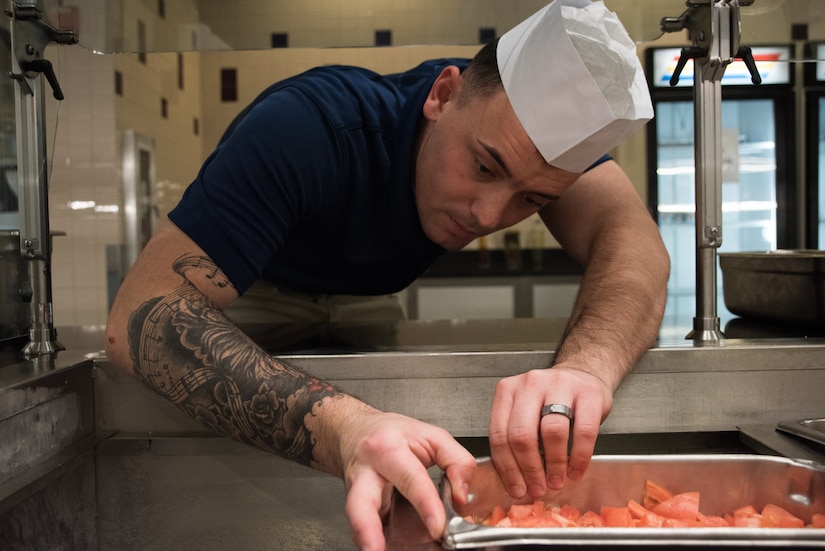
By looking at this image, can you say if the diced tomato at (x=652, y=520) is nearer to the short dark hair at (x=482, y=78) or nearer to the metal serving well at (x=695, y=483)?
the metal serving well at (x=695, y=483)

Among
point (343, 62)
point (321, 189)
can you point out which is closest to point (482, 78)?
point (321, 189)

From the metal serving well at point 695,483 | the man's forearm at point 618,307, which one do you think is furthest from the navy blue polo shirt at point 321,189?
the metal serving well at point 695,483

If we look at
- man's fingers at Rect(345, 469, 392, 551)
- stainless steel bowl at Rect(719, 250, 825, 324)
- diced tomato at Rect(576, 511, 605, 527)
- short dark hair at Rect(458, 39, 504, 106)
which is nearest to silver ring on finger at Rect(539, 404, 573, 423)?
diced tomato at Rect(576, 511, 605, 527)

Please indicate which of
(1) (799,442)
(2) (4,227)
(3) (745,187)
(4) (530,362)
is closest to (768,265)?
(1) (799,442)

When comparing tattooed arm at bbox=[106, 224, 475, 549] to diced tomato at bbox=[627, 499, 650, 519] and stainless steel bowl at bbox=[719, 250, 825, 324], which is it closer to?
diced tomato at bbox=[627, 499, 650, 519]

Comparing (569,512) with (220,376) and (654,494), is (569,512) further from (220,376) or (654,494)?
(220,376)

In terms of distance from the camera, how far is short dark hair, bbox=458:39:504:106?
1047 millimetres

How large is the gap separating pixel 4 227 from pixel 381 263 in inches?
25.5

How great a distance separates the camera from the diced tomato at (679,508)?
0.69m

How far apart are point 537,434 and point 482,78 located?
1.99 ft

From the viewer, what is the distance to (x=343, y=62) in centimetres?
382

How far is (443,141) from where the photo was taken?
43.1 inches

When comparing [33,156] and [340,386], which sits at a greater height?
[33,156]

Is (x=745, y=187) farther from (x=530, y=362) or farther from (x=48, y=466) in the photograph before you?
(x=48, y=466)
